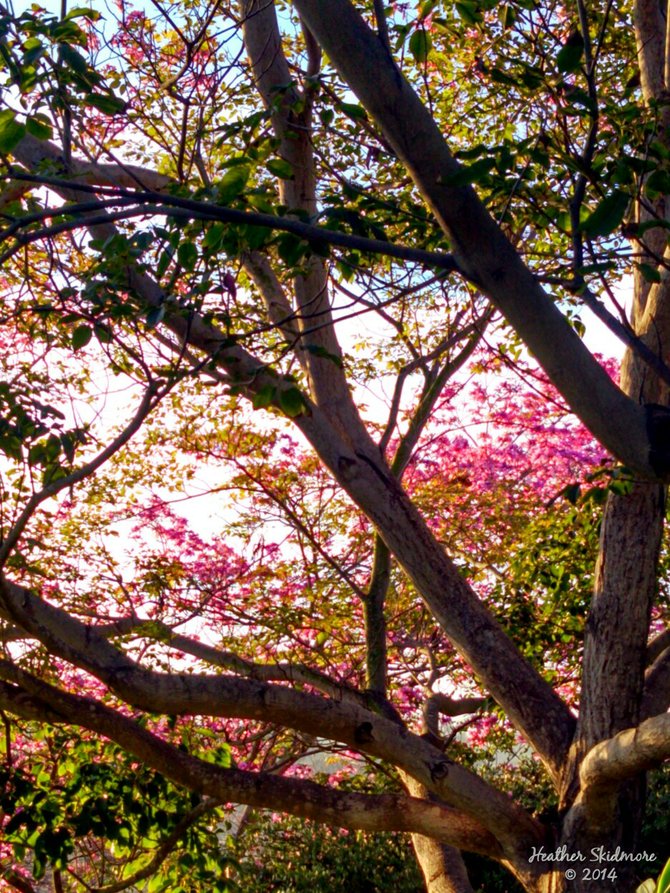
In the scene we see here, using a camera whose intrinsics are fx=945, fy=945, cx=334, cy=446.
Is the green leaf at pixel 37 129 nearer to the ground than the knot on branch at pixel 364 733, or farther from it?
farther from it

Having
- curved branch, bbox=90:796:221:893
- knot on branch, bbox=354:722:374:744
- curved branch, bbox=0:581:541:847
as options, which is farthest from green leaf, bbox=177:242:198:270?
curved branch, bbox=90:796:221:893

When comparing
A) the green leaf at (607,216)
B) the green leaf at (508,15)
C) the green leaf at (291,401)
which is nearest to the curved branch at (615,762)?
the green leaf at (291,401)

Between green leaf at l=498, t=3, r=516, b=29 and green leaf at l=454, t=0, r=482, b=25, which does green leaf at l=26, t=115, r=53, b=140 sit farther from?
green leaf at l=498, t=3, r=516, b=29

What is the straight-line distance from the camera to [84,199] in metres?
4.12

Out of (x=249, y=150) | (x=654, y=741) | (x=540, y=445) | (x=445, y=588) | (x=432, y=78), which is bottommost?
(x=654, y=741)

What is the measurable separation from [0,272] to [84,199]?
1090 mm

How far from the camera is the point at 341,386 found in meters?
4.52

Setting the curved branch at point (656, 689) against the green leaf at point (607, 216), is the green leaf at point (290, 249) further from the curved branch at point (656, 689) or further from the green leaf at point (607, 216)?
the curved branch at point (656, 689)

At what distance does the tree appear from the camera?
2.43 m

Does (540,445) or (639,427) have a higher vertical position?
(540,445)

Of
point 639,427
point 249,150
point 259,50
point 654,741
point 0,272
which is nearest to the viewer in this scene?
point 639,427

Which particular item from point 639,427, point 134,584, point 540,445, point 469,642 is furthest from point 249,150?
point 540,445

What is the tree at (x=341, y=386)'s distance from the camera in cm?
243

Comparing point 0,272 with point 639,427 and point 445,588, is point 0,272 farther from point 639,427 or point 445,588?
point 639,427
